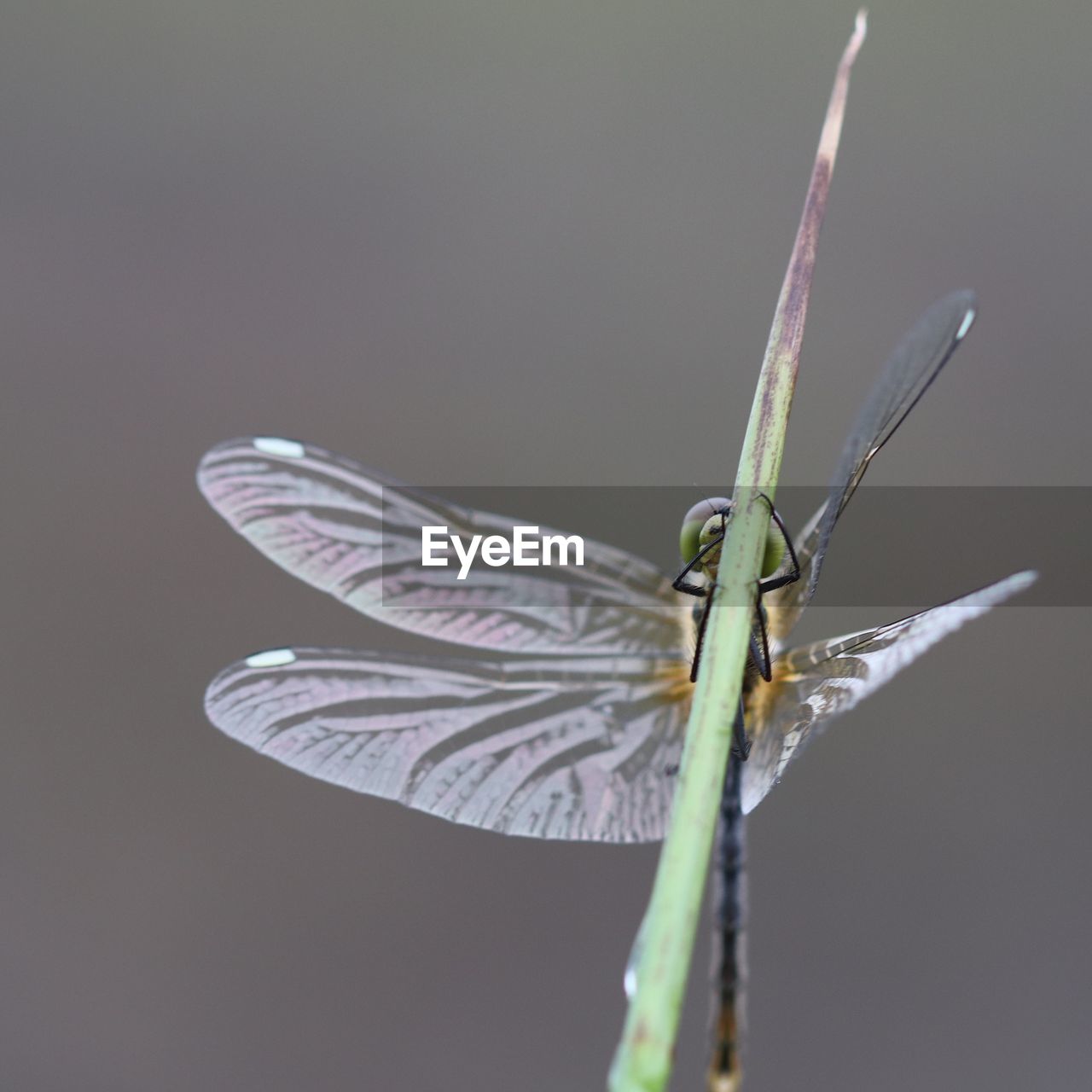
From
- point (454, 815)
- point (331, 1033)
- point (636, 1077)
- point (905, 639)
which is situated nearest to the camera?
point (636, 1077)

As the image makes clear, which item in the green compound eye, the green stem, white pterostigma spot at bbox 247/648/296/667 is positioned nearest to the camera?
the green stem

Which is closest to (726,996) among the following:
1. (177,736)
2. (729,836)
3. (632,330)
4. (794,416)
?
(729,836)

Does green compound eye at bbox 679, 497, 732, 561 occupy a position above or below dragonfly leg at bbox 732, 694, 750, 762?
above

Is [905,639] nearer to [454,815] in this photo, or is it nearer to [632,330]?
[454,815]

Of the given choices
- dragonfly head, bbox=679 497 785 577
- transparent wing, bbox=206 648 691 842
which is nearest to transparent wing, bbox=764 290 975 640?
dragonfly head, bbox=679 497 785 577

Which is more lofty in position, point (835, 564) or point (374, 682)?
point (835, 564)

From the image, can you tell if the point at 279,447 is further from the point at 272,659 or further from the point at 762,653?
the point at 762,653

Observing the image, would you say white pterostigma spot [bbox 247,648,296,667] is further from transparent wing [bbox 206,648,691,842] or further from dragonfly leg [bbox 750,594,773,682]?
dragonfly leg [bbox 750,594,773,682]
